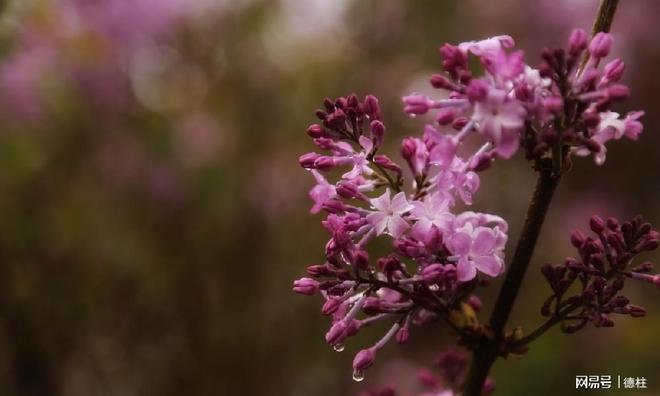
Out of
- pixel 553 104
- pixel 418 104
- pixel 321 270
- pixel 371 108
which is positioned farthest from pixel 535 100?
pixel 321 270

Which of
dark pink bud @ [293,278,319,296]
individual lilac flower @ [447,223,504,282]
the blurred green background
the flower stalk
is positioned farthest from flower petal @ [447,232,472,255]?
the blurred green background

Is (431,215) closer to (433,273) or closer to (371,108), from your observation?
(433,273)

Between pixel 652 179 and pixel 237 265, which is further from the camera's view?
pixel 652 179

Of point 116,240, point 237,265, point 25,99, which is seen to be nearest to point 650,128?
point 237,265

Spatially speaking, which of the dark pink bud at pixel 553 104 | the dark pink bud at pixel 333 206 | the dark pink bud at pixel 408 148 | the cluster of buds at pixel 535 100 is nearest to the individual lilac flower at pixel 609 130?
the cluster of buds at pixel 535 100

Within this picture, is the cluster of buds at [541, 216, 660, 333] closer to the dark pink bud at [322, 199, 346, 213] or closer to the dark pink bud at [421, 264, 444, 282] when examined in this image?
the dark pink bud at [421, 264, 444, 282]

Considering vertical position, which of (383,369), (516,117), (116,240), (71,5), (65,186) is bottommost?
(383,369)

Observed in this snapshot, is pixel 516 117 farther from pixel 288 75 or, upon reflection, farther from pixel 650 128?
pixel 650 128

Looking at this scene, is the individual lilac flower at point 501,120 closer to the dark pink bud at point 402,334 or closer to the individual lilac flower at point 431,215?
the individual lilac flower at point 431,215
